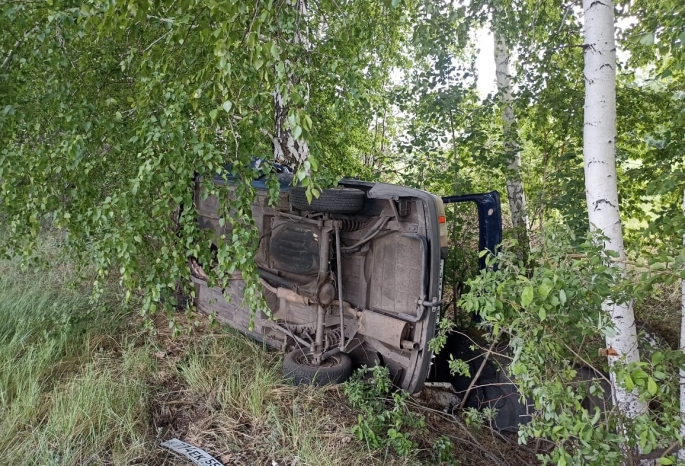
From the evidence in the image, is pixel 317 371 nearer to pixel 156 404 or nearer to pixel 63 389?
pixel 156 404

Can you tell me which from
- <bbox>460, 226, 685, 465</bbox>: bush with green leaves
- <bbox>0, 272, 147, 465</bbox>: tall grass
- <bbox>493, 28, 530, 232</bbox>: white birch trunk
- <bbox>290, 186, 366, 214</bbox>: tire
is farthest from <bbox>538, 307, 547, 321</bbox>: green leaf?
<bbox>493, 28, 530, 232</bbox>: white birch trunk

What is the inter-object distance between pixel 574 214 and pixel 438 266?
5.45ft

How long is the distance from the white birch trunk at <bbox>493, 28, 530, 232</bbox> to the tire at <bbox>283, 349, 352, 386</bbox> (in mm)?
2712

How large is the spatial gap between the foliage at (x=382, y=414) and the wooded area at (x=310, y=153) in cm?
82

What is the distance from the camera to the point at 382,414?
3.13 m

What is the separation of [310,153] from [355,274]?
1.69 meters

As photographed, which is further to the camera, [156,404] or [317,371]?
[317,371]

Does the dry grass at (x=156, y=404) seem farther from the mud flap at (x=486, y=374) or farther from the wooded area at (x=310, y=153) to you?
the wooded area at (x=310, y=153)

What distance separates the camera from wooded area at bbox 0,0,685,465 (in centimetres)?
200

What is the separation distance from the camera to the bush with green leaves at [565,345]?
5.96 feet

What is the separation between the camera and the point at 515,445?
130 inches

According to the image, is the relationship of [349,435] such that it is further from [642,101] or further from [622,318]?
[642,101]

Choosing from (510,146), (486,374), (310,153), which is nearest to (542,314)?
(310,153)

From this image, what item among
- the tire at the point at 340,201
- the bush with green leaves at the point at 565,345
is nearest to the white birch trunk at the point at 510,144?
the tire at the point at 340,201
